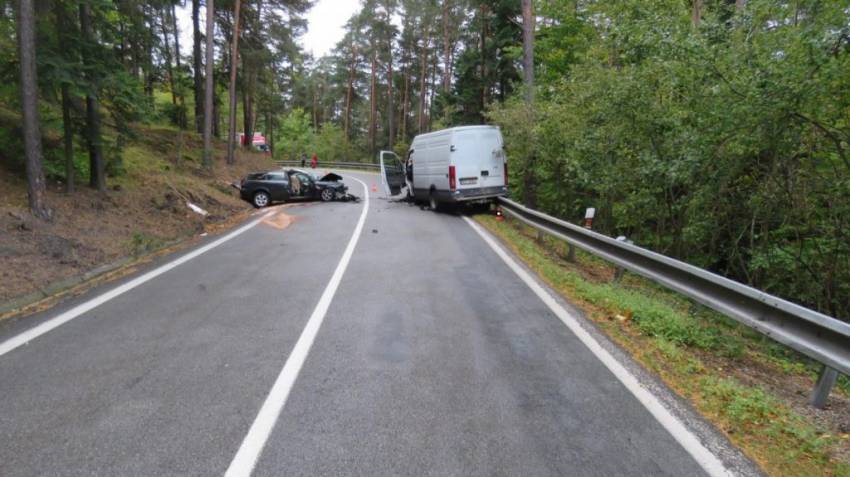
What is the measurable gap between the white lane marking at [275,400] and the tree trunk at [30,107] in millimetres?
6074

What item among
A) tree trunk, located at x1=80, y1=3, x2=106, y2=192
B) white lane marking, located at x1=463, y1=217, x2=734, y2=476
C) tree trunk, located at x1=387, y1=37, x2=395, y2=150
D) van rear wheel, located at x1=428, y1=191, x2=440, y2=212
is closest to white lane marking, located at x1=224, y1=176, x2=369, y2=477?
white lane marking, located at x1=463, y1=217, x2=734, y2=476

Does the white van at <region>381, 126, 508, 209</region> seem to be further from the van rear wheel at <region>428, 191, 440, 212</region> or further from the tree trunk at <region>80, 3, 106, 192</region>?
the tree trunk at <region>80, 3, 106, 192</region>

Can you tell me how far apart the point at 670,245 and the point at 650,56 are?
3759 mm

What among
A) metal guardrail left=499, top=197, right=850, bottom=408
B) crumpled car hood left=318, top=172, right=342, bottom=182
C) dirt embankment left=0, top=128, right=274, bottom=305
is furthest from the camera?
crumpled car hood left=318, top=172, right=342, bottom=182

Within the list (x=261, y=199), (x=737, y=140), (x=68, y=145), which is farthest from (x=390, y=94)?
(x=737, y=140)

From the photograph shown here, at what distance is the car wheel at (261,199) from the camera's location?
17656 mm

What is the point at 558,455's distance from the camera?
2869 millimetres

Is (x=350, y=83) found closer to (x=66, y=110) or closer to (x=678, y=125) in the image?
(x=66, y=110)

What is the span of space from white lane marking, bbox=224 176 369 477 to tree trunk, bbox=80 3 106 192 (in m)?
7.96

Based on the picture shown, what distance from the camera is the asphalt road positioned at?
282cm

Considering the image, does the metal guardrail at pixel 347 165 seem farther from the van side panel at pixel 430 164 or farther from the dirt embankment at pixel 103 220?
the van side panel at pixel 430 164

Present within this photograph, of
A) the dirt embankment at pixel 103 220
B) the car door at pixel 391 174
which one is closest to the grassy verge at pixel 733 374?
A: the dirt embankment at pixel 103 220

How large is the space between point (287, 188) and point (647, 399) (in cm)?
1662

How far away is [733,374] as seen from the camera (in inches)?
166
